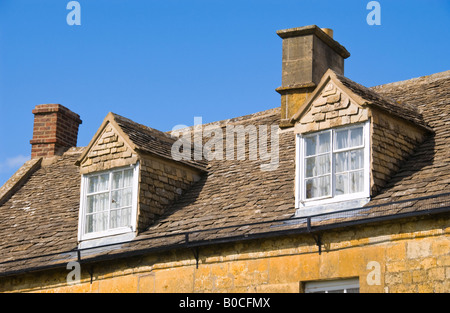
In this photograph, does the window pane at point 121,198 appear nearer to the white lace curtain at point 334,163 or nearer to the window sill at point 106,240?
the window sill at point 106,240

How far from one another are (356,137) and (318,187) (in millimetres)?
1091

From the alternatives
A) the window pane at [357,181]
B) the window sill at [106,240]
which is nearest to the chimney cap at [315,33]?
the window pane at [357,181]

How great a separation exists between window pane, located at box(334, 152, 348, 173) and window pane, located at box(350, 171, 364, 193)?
0.63 ft

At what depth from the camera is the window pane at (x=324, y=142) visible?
1481 centimetres

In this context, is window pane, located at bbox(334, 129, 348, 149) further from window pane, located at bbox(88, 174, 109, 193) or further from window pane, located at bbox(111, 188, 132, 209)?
window pane, located at bbox(88, 174, 109, 193)

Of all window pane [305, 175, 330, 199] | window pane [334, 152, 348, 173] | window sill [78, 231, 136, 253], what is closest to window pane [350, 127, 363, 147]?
window pane [334, 152, 348, 173]

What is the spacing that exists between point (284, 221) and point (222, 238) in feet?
3.69

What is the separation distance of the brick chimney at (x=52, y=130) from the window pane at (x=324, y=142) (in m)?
10.7

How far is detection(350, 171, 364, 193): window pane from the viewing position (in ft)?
46.6

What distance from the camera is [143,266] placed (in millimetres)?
15742

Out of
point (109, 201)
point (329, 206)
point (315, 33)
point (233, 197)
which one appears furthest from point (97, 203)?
point (315, 33)
